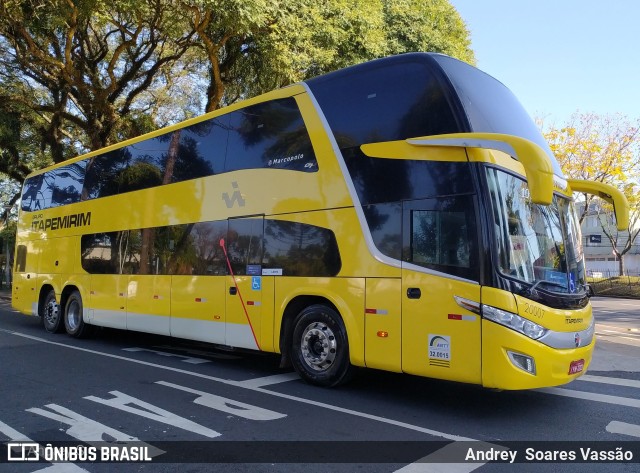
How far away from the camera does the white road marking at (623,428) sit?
5.15 metres

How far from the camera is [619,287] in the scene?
34.3 meters

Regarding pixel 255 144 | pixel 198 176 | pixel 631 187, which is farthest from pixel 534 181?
pixel 631 187

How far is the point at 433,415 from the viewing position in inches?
226

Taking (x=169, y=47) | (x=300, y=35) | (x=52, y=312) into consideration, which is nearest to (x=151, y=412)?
(x=52, y=312)

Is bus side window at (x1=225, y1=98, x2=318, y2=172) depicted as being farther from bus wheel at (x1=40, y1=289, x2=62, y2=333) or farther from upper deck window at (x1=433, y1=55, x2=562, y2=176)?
bus wheel at (x1=40, y1=289, x2=62, y2=333)

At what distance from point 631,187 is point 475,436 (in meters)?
30.9

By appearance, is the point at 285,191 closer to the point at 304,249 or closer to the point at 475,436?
the point at 304,249

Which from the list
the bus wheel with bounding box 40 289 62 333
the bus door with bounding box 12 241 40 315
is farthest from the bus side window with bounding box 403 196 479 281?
the bus door with bounding box 12 241 40 315

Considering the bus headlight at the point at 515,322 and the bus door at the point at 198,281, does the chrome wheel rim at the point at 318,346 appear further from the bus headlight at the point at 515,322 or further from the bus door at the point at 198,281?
the bus headlight at the point at 515,322

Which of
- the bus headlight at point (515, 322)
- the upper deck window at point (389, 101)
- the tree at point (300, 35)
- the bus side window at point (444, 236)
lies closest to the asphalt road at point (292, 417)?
the bus headlight at point (515, 322)

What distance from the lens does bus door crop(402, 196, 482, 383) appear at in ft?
17.8

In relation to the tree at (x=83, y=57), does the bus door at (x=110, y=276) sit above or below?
below

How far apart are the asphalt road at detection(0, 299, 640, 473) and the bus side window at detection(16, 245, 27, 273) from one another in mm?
6433

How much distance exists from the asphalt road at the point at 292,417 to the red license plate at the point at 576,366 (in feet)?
1.73
